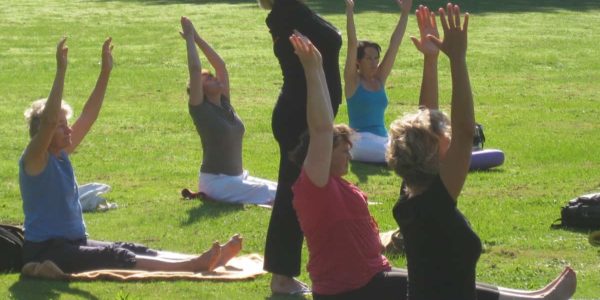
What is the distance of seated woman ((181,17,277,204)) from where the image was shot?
415 inches

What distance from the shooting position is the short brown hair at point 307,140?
6.16m

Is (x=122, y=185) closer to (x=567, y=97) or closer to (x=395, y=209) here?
(x=395, y=209)

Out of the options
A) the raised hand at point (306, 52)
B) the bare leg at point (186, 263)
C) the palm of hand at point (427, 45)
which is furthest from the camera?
the bare leg at point (186, 263)

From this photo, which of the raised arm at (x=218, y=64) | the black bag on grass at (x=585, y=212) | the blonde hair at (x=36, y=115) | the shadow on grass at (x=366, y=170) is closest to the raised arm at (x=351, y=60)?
the shadow on grass at (x=366, y=170)

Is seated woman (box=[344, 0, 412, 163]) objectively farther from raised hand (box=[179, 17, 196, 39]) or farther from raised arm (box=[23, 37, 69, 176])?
→ raised arm (box=[23, 37, 69, 176])

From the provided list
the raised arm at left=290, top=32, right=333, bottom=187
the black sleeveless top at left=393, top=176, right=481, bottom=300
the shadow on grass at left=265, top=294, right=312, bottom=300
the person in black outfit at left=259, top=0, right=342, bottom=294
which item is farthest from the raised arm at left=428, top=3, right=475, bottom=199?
the shadow on grass at left=265, top=294, right=312, bottom=300

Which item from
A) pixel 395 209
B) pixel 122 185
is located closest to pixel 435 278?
pixel 395 209

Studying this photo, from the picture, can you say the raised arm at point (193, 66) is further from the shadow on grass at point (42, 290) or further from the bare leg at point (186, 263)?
the shadow on grass at point (42, 290)

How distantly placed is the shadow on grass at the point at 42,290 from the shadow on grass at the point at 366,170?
15.1 ft

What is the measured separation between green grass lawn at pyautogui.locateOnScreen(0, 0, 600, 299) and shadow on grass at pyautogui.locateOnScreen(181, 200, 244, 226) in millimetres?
25

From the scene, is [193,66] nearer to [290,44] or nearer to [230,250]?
[230,250]

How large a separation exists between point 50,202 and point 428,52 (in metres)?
2.63

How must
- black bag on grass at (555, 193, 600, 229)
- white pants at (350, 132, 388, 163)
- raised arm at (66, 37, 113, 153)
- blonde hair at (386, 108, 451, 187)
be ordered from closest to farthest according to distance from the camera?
blonde hair at (386, 108, 451, 187), raised arm at (66, 37, 113, 153), black bag on grass at (555, 193, 600, 229), white pants at (350, 132, 388, 163)

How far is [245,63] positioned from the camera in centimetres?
2206
